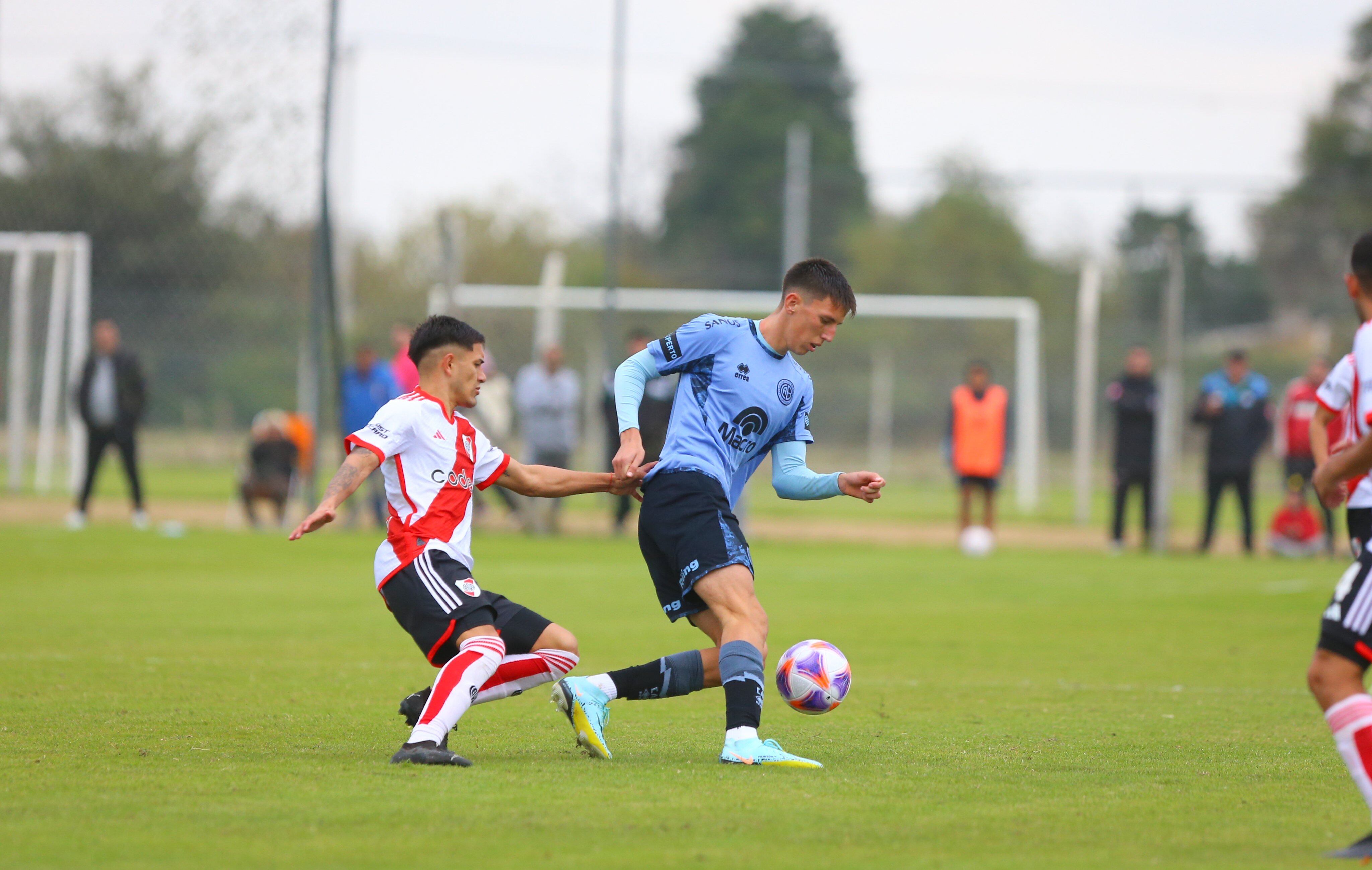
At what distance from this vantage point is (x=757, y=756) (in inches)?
206

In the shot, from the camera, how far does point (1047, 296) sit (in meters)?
45.8

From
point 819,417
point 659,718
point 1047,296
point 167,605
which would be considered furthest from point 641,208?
point 659,718

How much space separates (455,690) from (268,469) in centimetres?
1445

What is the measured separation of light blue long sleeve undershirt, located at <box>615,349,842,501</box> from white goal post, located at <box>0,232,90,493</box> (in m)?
16.6

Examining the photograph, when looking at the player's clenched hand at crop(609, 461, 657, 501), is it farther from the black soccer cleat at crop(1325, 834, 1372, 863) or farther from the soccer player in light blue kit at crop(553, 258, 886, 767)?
the black soccer cleat at crop(1325, 834, 1372, 863)

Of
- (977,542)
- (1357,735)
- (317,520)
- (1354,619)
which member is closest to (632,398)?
(317,520)

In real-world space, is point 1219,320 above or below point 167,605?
above

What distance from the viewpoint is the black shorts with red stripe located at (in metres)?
5.23

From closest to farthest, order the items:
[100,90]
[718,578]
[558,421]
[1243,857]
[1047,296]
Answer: [1243,857] < [718,578] < [558,421] < [100,90] < [1047,296]

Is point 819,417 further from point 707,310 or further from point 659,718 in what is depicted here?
point 659,718

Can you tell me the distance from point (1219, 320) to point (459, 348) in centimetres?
3210

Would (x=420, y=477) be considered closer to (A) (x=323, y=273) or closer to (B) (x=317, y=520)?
(B) (x=317, y=520)

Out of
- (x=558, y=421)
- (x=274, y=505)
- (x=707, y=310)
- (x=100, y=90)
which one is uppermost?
(x=100, y=90)

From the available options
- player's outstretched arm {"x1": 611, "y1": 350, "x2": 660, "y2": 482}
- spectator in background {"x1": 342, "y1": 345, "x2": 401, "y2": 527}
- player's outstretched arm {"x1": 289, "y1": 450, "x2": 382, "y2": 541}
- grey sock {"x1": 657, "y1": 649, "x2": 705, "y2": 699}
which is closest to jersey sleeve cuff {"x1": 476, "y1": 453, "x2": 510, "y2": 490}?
player's outstretched arm {"x1": 611, "y1": 350, "x2": 660, "y2": 482}
